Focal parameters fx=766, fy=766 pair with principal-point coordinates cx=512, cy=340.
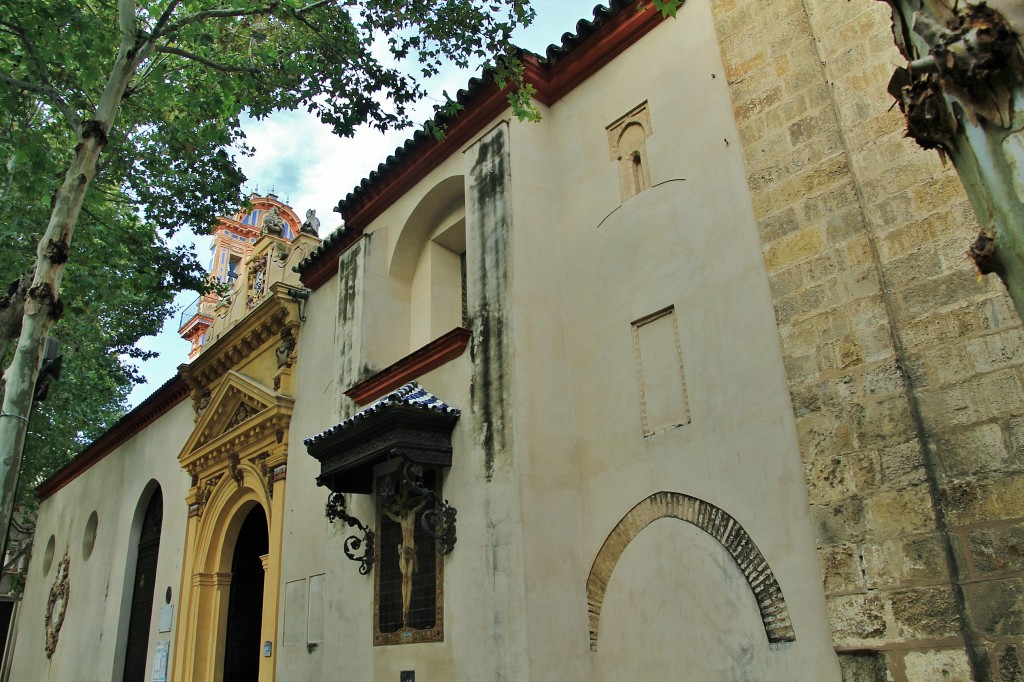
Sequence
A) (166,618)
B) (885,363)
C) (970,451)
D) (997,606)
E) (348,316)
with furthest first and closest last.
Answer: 1. (166,618)
2. (348,316)
3. (885,363)
4. (970,451)
5. (997,606)

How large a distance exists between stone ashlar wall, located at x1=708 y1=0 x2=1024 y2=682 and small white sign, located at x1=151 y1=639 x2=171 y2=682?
1145 centimetres

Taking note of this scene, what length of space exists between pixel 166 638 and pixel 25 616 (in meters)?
10.2

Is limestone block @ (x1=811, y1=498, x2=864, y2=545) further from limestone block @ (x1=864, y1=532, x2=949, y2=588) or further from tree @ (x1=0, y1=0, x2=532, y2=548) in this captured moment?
tree @ (x1=0, y1=0, x2=532, y2=548)

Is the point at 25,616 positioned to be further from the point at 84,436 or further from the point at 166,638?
the point at 166,638

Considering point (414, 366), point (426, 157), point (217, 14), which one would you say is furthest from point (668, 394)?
point (217, 14)

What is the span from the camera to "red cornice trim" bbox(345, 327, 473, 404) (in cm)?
757

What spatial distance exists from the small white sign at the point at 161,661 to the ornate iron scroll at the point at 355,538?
6.32 meters

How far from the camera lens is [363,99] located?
8.65m

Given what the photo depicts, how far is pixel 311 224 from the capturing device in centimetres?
1296

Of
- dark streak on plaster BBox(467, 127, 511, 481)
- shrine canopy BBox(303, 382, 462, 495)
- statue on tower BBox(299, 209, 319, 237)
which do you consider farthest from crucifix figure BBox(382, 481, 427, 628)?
statue on tower BBox(299, 209, 319, 237)

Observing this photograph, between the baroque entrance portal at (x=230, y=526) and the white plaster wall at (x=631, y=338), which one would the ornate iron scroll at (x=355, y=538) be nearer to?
the white plaster wall at (x=631, y=338)

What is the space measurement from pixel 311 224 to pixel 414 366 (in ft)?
19.1

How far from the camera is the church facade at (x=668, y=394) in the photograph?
175 inches

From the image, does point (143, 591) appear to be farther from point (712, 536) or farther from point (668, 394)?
point (712, 536)
